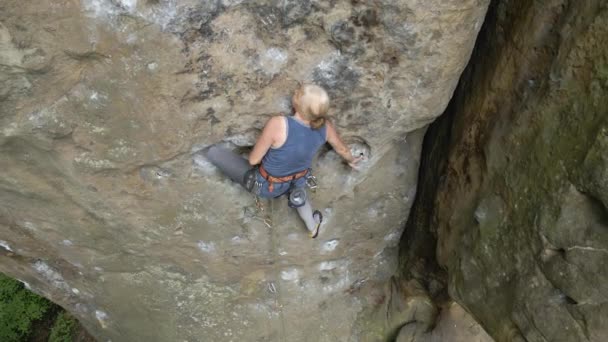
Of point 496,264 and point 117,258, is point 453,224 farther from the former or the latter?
point 117,258

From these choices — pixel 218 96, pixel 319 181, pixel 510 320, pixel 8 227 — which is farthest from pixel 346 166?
pixel 8 227

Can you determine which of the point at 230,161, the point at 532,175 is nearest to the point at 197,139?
the point at 230,161

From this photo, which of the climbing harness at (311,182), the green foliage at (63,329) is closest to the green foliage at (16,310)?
the green foliage at (63,329)

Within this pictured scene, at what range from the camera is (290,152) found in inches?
119

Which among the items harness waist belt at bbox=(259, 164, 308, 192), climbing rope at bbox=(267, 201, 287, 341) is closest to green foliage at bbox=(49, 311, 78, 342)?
climbing rope at bbox=(267, 201, 287, 341)

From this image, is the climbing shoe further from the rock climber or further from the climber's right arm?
the climber's right arm

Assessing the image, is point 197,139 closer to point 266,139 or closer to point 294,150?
point 266,139

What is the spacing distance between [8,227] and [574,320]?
3.92 metres

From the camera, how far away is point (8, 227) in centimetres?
407

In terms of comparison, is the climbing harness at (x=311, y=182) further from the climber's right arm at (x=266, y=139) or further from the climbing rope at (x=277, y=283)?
the climber's right arm at (x=266, y=139)

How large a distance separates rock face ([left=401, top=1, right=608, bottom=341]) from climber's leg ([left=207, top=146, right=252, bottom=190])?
1.50m

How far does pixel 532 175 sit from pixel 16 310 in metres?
6.61

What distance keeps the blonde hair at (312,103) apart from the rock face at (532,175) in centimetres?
115

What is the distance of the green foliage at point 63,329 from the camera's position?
6.84 meters
